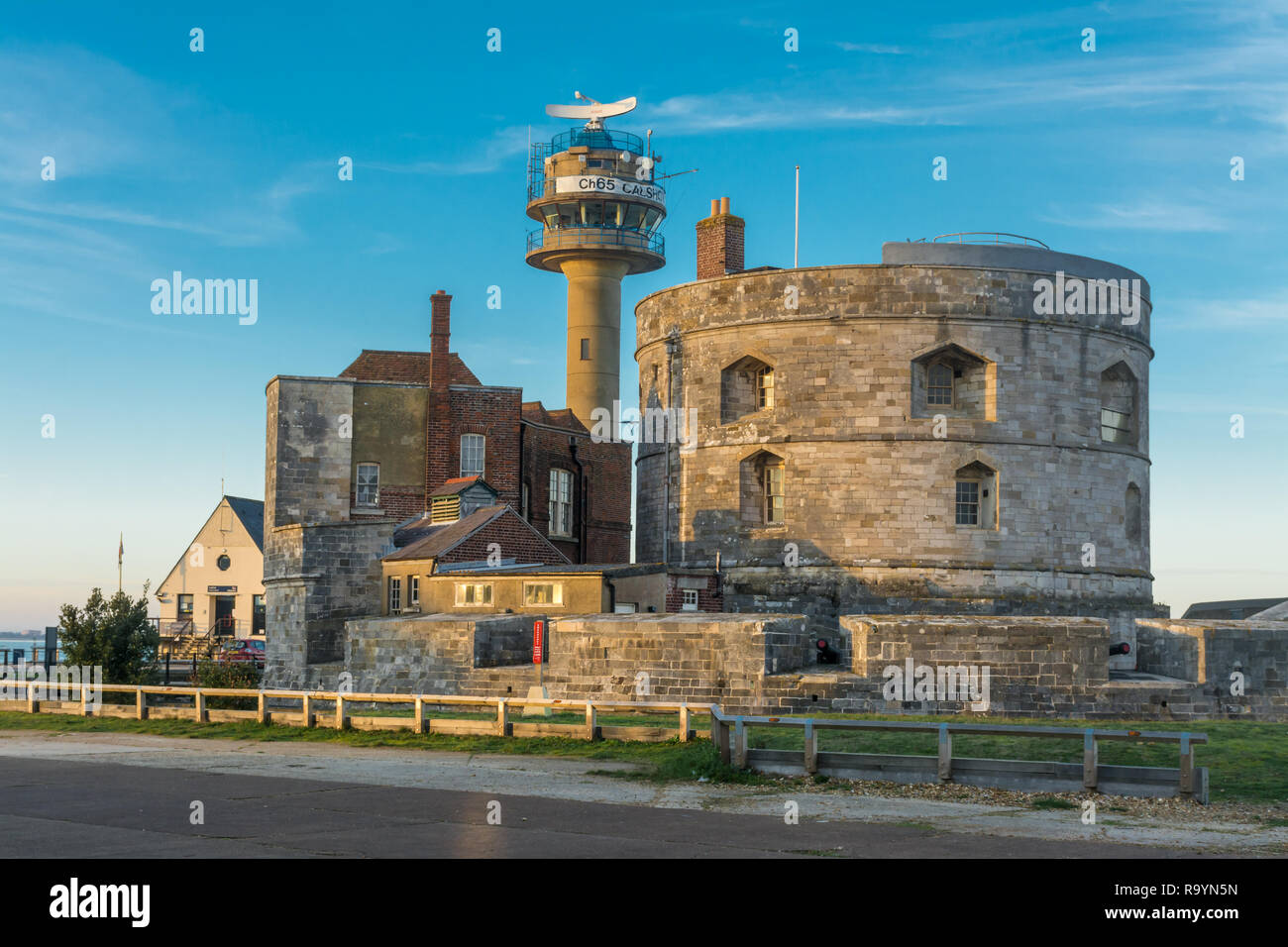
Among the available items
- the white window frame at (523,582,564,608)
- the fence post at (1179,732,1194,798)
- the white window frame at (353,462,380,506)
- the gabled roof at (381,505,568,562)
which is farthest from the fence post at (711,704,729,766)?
the white window frame at (353,462,380,506)

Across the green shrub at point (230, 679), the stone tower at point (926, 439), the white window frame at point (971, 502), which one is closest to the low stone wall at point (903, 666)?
the stone tower at point (926, 439)

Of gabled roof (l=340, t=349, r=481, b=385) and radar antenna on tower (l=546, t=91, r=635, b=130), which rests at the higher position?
radar antenna on tower (l=546, t=91, r=635, b=130)

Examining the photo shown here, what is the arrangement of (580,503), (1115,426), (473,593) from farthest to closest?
(580,503) < (1115,426) < (473,593)

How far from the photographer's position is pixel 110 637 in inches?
1352

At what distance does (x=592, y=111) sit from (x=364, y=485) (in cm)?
2983

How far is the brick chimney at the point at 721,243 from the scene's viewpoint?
40281 millimetres

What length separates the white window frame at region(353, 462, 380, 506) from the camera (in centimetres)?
4288

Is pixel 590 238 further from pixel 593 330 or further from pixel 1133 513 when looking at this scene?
pixel 1133 513

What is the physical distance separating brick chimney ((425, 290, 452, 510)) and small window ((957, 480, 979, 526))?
54.3 ft

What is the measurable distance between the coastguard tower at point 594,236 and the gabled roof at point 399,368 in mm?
16924

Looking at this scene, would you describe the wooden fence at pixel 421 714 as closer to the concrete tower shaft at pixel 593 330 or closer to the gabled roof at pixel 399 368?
the gabled roof at pixel 399 368

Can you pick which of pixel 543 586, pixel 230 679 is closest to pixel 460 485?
pixel 543 586

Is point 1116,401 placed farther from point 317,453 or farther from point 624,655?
point 317,453

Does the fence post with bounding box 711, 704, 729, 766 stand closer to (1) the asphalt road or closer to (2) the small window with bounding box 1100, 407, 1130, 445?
(1) the asphalt road
